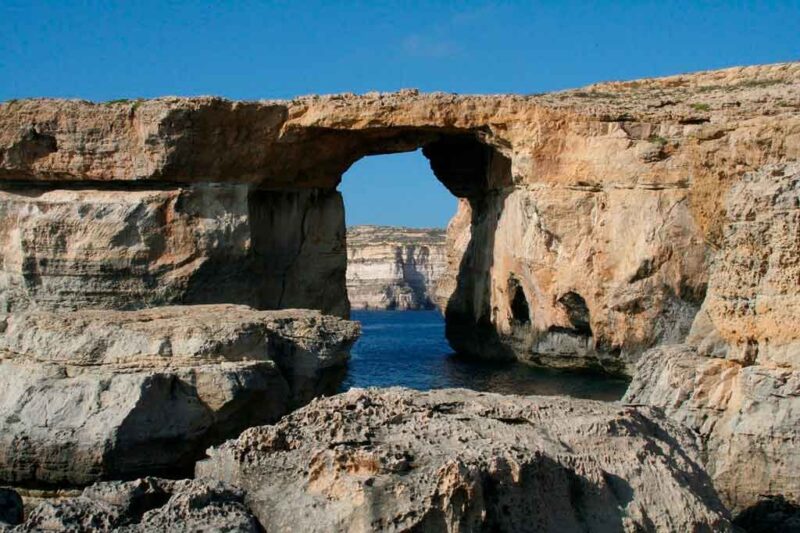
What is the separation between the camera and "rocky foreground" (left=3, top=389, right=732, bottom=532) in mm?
8211

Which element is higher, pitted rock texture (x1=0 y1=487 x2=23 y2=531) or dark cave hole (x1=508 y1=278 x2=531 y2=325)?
dark cave hole (x1=508 y1=278 x2=531 y2=325)

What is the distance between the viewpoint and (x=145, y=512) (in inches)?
340

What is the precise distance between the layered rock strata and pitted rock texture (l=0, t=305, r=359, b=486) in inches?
222

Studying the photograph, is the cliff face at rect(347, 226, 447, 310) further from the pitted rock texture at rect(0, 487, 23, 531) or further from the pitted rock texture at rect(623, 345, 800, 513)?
the pitted rock texture at rect(0, 487, 23, 531)

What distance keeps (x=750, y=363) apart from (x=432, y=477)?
685 centimetres

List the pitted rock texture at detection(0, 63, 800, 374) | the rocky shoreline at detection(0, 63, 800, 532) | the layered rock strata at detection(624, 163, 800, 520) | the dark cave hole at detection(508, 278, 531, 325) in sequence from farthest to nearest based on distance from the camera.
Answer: the dark cave hole at detection(508, 278, 531, 325), the pitted rock texture at detection(0, 63, 800, 374), the layered rock strata at detection(624, 163, 800, 520), the rocky shoreline at detection(0, 63, 800, 532)

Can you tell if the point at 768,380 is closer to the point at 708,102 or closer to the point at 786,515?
the point at 786,515

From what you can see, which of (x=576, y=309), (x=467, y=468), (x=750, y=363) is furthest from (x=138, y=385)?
(x=576, y=309)

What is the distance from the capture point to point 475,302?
33594mm

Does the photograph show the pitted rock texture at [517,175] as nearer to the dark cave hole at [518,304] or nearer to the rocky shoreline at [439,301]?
the rocky shoreline at [439,301]

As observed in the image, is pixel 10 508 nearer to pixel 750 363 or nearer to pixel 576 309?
pixel 750 363

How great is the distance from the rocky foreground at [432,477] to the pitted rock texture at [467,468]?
0.04 feet

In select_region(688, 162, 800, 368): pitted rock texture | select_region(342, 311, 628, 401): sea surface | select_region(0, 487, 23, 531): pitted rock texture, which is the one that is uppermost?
select_region(688, 162, 800, 368): pitted rock texture

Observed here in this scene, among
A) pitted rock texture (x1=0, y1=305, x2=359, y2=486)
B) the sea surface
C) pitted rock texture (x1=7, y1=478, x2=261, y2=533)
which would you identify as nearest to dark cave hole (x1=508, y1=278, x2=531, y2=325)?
the sea surface
